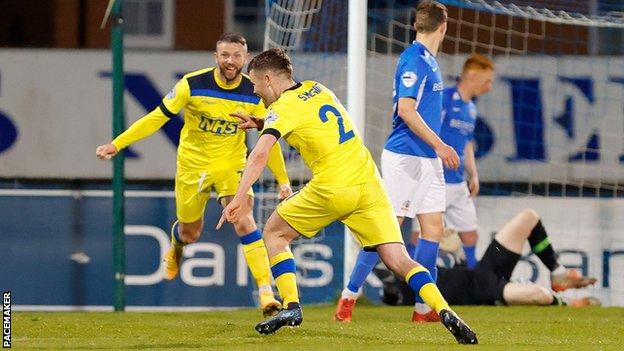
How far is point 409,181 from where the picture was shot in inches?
347

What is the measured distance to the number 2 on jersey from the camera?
7555 millimetres

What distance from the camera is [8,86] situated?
1386cm

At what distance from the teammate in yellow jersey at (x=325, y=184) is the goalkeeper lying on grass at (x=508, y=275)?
3.22m

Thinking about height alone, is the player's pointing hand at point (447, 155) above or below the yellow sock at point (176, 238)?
above

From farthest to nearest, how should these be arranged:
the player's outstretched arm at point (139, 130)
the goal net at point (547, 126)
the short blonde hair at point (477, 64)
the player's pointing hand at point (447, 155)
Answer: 1. the goal net at point (547, 126)
2. the short blonde hair at point (477, 64)
3. the player's outstretched arm at point (139, 130)
4. the player's pointing hand at point (447, 155)

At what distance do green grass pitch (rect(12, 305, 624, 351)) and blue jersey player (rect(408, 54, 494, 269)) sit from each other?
1.55 metres

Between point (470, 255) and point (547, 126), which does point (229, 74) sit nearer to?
point (470, 255)

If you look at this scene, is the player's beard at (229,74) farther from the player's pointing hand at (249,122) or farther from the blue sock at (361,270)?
the player's pointing hand at (249,122)

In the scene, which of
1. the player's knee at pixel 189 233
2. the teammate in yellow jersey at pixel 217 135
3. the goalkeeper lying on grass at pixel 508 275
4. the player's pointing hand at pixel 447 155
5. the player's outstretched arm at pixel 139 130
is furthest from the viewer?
the goalkeeper lying on grass at pixel 508 275

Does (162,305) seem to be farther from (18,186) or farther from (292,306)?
(292,306)

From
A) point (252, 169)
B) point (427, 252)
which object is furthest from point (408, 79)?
point (252, 169)

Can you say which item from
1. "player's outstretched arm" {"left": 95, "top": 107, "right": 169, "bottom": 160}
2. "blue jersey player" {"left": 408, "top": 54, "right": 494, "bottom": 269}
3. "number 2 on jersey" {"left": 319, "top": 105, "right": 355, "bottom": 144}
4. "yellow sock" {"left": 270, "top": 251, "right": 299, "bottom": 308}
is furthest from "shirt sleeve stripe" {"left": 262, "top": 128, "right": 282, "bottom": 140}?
"blue jersey player" {"left": 408, "top": 54, "right": 494, "bottom": 269}

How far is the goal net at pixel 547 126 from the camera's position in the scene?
13359 millimetres

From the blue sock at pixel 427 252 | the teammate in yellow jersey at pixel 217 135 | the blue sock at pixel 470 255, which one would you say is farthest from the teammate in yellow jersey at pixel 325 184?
the blue sock at pixel 470 255
